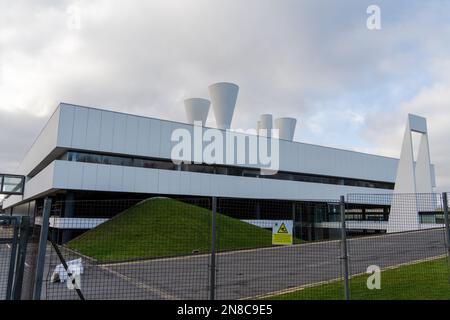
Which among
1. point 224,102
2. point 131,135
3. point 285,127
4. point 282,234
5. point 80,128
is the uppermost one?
point 285,127

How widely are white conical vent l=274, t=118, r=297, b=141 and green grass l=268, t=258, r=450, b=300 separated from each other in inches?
1744

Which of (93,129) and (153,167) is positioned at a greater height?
(93,129)

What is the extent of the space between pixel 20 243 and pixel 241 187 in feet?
91.5

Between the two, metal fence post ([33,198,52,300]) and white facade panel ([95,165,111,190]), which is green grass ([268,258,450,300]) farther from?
white facade panel ([95,165,111,190])

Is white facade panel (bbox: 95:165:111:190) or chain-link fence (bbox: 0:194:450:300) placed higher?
white facade panel (bbox: 95:165:111:190)

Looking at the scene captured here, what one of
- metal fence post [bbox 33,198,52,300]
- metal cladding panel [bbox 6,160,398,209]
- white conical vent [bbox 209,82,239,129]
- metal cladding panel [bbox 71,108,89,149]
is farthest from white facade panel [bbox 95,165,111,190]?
metal fence post [bbox 33,198,52,300]

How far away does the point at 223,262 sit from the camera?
39.1ft

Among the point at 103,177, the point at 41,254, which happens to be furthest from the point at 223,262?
the point at 103,177

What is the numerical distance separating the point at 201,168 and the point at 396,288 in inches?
964

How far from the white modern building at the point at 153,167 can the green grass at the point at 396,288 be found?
9518 millimetres

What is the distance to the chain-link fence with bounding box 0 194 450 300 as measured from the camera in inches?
252

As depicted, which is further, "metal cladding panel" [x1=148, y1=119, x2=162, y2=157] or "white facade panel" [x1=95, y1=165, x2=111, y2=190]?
"metal cladding panel" [x1=148, y1=119, x2=162, y2=157]

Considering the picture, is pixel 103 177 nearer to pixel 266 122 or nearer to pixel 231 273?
pixel 231 273
